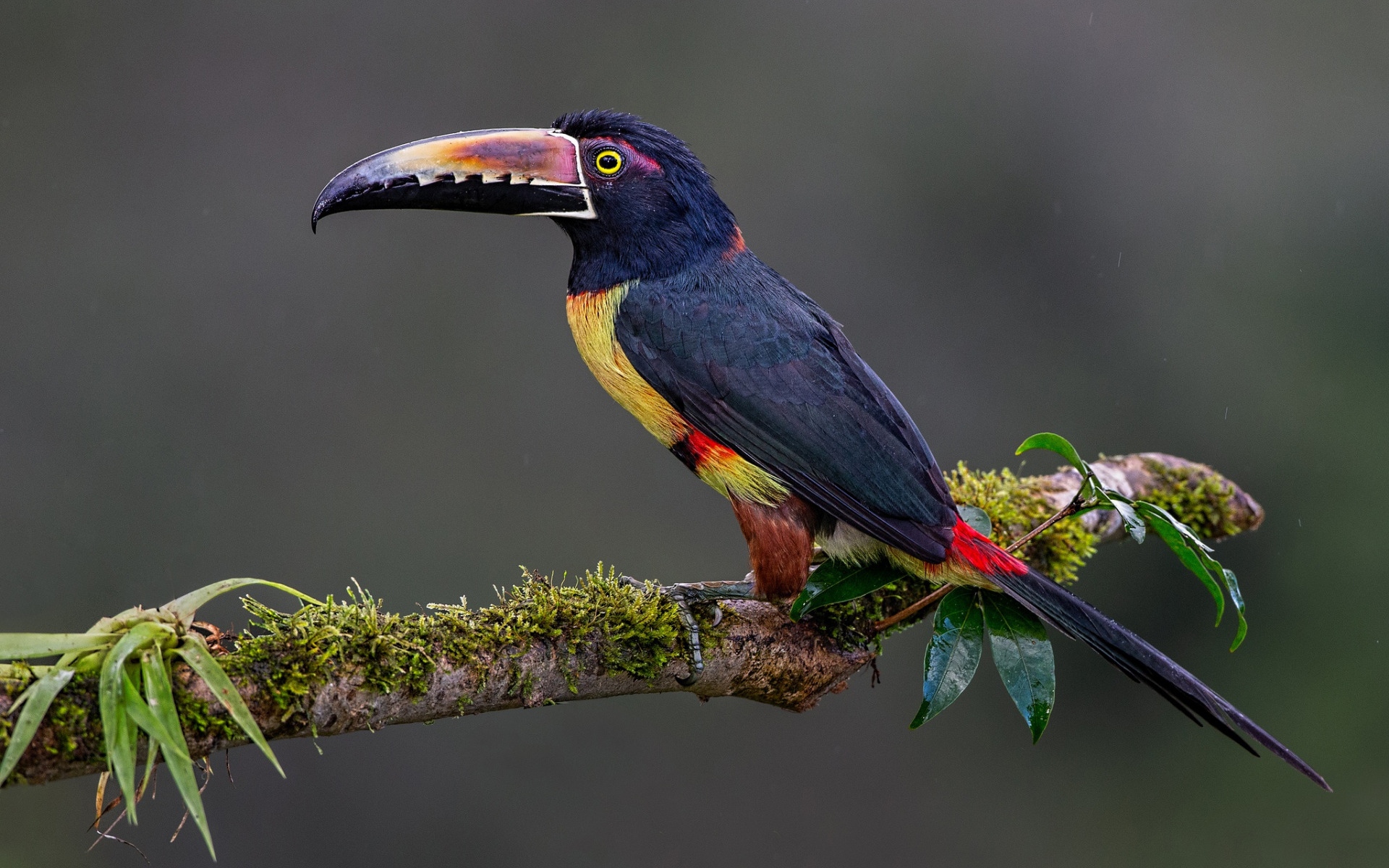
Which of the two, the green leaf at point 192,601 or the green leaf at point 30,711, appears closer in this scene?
the green leaf at point 30,711

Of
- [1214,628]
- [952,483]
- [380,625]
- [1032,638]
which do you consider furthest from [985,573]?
[1214,628]

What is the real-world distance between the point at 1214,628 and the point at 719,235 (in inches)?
146

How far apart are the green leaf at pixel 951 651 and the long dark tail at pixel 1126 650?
3.5 inches

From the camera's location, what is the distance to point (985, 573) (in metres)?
2.48

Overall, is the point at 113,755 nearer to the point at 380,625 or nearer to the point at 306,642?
the point at 306,642

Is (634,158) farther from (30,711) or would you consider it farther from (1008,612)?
(30,711)

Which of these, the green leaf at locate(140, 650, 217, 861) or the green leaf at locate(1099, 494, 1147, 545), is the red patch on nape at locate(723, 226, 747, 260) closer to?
the green leaf at locate(1099, 494, 1147, 545)

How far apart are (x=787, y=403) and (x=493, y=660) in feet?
2.91

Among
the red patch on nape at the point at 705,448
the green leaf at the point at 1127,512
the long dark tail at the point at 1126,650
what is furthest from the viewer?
the red patch on nape at the point at 705,448

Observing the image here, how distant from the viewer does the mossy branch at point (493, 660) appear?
72.9 inches

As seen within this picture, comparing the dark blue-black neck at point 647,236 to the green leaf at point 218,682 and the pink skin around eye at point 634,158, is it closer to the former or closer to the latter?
the pink skin around eye at point 634,158

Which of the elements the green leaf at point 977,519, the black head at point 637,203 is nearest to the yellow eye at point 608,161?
the black head at point 637,203

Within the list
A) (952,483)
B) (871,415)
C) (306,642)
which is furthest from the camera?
(952,483)

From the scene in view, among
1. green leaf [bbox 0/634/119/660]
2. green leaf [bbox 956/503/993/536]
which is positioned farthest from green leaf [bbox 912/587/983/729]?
green leaf [bbox 0/634/119/660]
